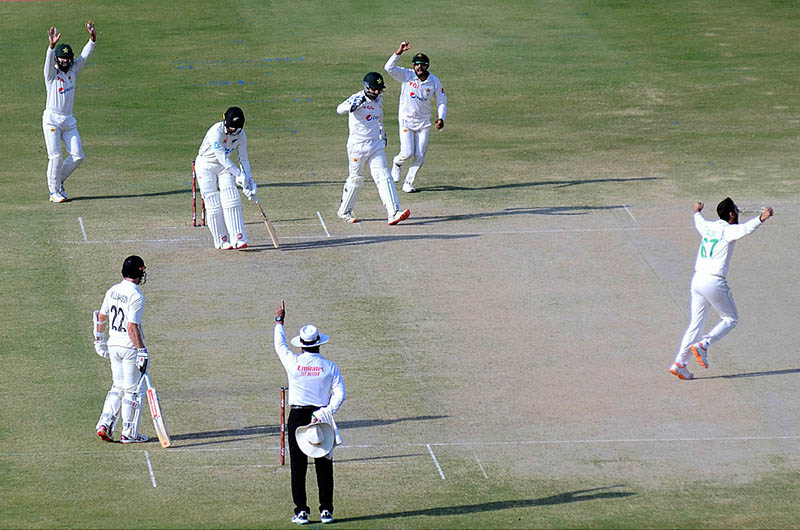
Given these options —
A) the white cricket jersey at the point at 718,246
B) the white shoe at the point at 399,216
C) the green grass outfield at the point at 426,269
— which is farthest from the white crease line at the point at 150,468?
the white shoe at the point at 399,216

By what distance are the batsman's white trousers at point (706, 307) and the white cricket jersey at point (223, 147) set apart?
25.0 ft

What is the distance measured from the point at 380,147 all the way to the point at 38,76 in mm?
13525

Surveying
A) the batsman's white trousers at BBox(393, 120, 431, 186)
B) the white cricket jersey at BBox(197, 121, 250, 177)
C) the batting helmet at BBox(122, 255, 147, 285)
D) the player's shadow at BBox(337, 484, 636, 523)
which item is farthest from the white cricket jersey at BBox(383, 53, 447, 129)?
the player's shadow at BBox(337, 484, 636, 523)

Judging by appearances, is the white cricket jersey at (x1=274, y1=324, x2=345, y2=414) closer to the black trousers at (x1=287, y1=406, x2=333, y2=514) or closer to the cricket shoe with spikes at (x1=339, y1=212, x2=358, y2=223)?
the black trousers at (x1=287, y1=406, x2=333, y2=514)

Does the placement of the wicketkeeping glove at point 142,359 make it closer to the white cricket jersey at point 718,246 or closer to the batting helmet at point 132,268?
the batting helmet at point 132,268

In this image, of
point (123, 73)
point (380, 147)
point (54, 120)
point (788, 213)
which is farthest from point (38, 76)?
point (788, 213)

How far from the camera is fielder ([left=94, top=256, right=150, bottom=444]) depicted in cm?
1400

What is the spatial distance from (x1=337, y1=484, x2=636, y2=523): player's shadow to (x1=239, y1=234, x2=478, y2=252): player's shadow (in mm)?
8588

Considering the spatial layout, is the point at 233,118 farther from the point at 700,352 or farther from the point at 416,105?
the point at 700,352

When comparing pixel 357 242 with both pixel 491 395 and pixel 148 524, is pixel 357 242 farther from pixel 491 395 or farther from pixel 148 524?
pixel 148 524

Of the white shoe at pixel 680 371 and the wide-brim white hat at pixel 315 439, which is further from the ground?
the wide-brim white hat at pixel 315 439

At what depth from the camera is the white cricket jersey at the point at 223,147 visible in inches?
798

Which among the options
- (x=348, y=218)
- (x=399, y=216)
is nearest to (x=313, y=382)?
(x=399, y=216)

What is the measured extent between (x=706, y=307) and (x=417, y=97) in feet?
29.1
